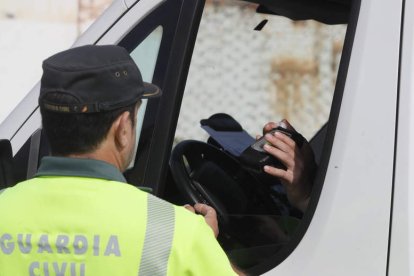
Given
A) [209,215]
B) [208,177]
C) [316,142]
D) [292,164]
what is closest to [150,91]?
[209,215]

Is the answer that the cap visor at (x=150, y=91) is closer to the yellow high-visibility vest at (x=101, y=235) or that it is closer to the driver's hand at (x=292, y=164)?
the yellow high-visibility vest at (x=101, y=235)

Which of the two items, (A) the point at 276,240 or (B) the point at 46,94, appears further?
(A) the point at 276,240

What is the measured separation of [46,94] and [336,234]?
26.2 inches

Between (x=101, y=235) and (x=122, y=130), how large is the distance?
0.21m

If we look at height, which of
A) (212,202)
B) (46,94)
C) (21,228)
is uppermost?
(46,94)

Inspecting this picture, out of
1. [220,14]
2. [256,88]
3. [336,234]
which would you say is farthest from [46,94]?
[256,88]

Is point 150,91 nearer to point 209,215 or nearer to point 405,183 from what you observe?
point 209,215

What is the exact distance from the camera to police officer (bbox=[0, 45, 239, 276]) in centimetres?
156

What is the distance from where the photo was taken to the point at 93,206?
1.57 meters

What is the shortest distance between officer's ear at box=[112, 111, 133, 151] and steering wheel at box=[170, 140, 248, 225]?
0.84m

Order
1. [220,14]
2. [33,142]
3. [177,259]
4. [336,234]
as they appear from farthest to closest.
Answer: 1. [220,14]
2. [33,142]
3. [336,234]
4. [177,259]

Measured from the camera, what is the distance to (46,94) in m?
1.63

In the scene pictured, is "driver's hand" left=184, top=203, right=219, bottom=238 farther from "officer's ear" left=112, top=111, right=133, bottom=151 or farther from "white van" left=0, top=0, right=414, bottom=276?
"officer's ear" left=112, top=111, right=133, bottom=151

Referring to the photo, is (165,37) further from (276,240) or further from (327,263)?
(327,263)
